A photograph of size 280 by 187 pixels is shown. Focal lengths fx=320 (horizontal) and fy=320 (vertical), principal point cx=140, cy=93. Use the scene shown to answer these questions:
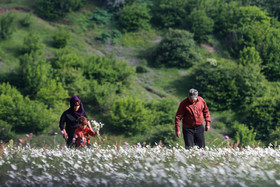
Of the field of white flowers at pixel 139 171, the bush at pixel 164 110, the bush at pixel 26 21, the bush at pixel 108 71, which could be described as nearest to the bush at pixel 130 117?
the bush at pixel 164 110

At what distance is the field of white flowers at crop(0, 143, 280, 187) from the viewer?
4.33m

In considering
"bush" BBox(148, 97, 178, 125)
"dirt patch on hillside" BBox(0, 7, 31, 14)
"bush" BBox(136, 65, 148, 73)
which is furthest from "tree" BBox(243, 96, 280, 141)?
"dirt patch on hillside" BBox(0, 7, 31, 14)

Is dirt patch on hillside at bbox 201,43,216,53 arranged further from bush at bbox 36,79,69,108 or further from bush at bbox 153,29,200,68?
bush at bbox 36,79,69,108

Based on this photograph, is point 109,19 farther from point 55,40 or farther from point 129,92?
point 129,92

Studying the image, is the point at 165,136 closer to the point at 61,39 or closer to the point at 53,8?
the point at 61,39

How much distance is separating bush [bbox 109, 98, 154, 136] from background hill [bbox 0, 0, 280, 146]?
0.07 m

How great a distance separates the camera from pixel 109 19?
119 ft

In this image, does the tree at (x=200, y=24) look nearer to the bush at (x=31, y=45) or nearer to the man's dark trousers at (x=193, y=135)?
the bush at (x=31, y=45)

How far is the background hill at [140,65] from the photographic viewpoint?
20750 mm

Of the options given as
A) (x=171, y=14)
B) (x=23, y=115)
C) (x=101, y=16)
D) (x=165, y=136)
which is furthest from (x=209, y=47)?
(x=23, y=115)

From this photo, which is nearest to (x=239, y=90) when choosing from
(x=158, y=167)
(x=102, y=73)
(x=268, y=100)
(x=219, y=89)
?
(x=219, y=89)

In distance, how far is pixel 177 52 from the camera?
29031mm

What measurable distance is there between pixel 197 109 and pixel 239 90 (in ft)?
61.3

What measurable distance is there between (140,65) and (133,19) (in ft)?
24.7
